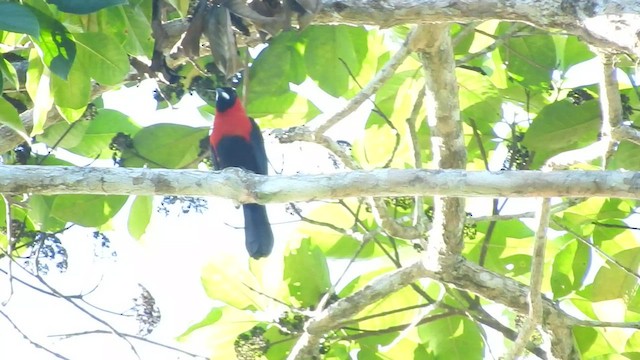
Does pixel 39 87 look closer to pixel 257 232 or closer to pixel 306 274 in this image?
pixel 306 274

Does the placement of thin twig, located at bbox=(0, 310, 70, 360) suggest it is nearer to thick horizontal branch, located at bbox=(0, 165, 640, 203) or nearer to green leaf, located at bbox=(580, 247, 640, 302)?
thick horizontal branch, located at bbox=(0, 165, 640, 203)

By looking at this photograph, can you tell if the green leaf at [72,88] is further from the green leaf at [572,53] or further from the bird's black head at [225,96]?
the green leaf at [572,53]

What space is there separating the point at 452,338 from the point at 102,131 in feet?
5.42

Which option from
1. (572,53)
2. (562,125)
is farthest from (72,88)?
(572,53)

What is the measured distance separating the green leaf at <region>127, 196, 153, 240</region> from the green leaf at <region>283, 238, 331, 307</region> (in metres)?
0.58

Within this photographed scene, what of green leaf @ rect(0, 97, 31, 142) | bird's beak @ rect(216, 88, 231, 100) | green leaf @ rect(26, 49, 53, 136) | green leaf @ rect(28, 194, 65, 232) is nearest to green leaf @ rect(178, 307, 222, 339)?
green leaf @ rect(28, 194, 65, 232)

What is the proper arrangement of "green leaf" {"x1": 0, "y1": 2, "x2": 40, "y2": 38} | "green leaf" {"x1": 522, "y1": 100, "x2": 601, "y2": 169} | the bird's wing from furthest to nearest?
the bird's wing
"green leaf" {"x1": 522, "y1": 100, "x2": 601, "y2": 169}
"green leaf" {"x1": 0, "y1": 2, "x2": 40, "y2": 38}

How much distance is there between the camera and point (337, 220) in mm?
4398

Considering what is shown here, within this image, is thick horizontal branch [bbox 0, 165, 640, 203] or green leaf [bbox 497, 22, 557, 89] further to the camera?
green leaf [bbox 497, 22, 557, 89]

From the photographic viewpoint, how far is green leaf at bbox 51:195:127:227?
12.6 feet

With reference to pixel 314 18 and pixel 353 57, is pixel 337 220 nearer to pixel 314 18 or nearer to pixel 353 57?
pixel 353 57

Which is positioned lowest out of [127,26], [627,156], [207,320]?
[207,320]

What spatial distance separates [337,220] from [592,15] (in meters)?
2.00

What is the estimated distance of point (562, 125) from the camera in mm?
3756
